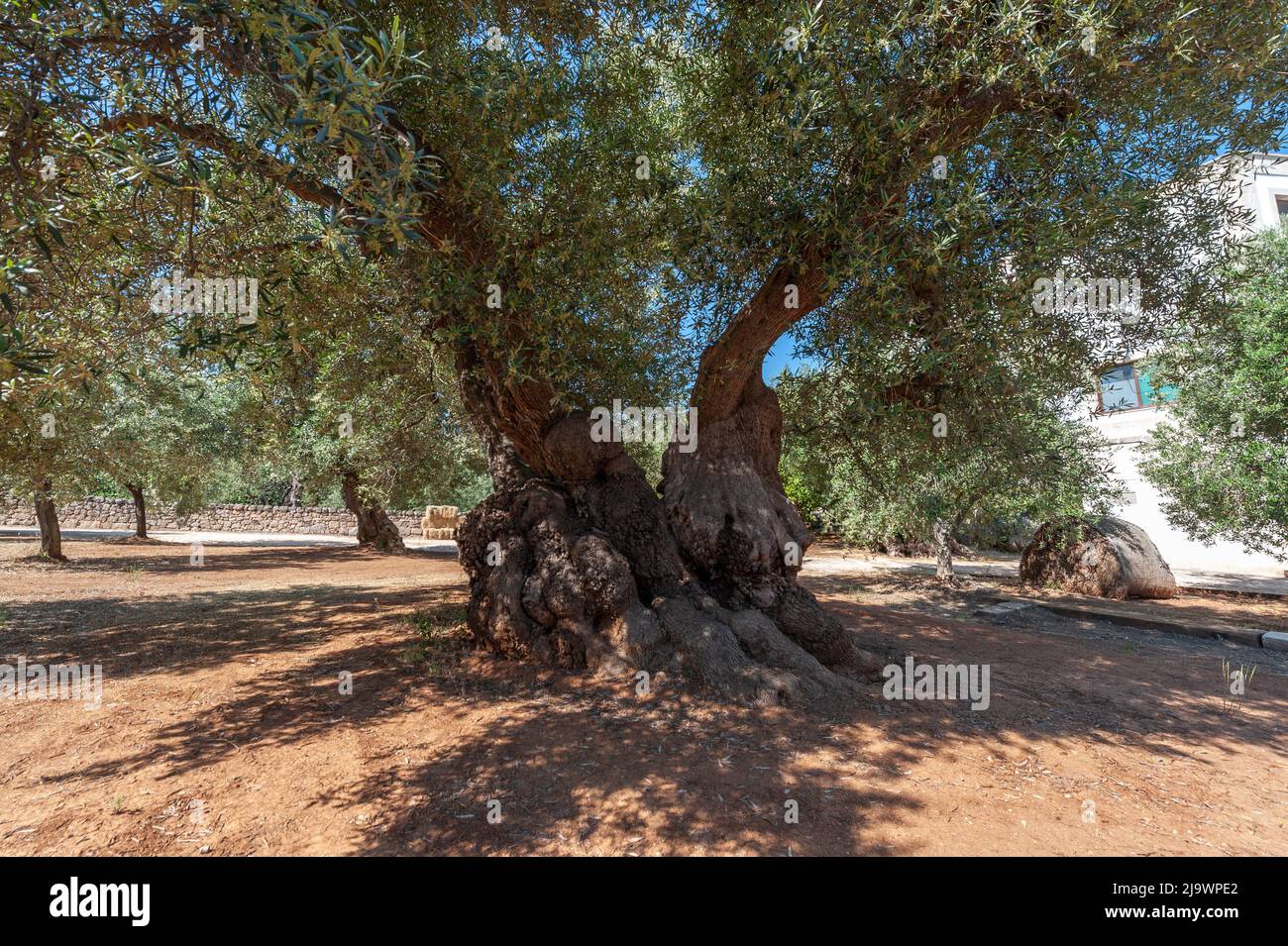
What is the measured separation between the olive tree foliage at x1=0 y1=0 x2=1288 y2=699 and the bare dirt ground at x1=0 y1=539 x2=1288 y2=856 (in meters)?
0.98

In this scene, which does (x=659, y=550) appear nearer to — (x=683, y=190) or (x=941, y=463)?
(x=683, y=190)

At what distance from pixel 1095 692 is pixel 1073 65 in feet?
17.7

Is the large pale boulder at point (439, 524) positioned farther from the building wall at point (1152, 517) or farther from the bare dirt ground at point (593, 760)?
the building wall at point (1152, 517)

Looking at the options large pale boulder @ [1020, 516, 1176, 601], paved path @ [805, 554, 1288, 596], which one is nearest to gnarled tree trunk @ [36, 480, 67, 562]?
paved path @ [805, 554, 1288, 596]

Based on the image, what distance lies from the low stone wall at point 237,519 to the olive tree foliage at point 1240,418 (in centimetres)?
2764

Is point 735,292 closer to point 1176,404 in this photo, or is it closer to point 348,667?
point 348,667

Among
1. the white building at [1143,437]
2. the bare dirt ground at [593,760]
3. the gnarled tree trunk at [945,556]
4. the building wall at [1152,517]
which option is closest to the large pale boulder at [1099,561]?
the gnarled tree trunk at [945,556]

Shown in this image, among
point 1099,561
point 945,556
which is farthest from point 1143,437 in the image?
point 945,556

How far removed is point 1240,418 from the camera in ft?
34.7

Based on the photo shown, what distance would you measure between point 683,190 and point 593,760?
20.5ft

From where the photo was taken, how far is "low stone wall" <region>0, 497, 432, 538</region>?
92.8ft

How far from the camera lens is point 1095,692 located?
5488 millimetres

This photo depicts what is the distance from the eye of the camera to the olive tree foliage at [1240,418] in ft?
33.1
